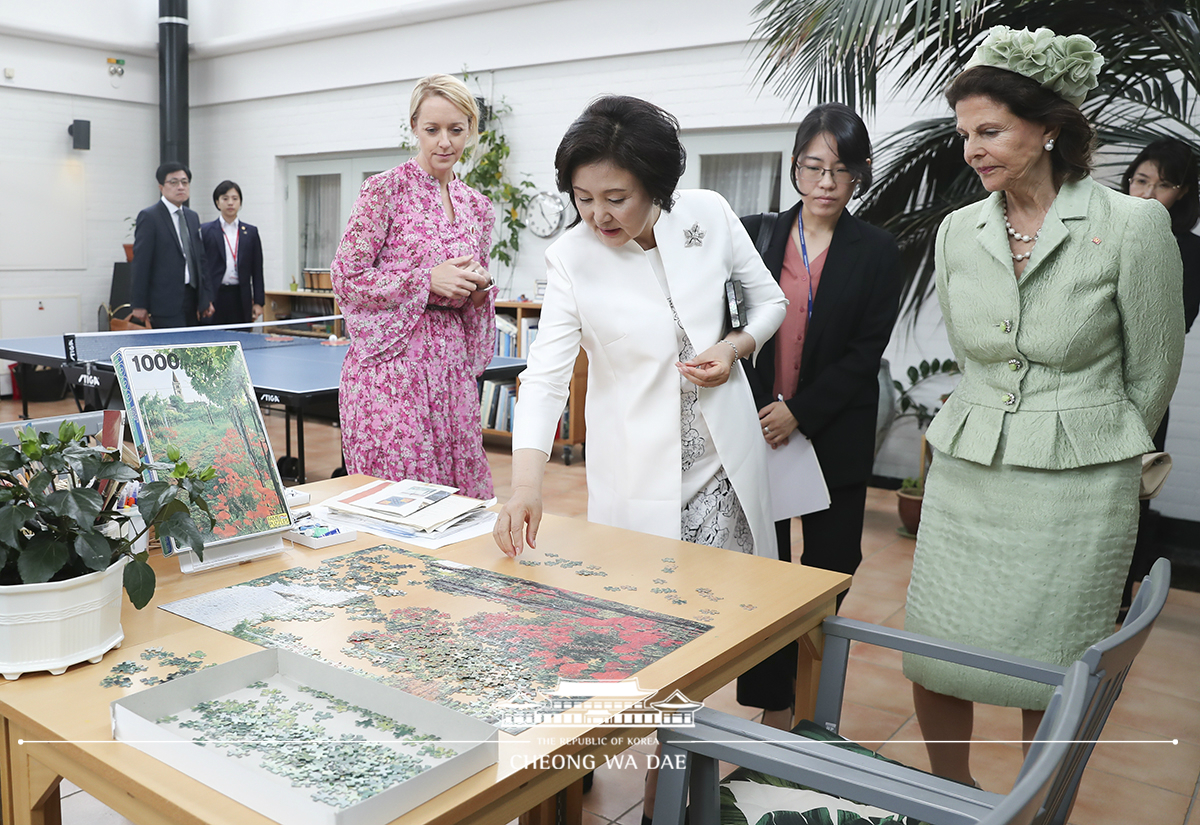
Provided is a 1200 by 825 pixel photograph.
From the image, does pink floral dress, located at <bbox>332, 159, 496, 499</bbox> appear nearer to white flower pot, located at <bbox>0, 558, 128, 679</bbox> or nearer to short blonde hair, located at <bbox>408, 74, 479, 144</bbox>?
short blonde hair, located at <bbox>408, 74, 479, 144</bbox>

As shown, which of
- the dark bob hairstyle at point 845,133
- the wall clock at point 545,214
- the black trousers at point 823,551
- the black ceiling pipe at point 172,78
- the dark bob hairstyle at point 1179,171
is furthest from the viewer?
the black ceiling pipe at point 172,78

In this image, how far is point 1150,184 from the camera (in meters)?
3.62

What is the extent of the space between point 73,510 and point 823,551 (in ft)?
6.06

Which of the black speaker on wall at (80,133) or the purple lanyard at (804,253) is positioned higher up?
the black speaker on wall at (80,133)

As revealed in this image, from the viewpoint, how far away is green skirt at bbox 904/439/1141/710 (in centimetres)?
184

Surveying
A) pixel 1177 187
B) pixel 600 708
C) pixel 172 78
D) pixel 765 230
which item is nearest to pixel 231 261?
pixel 172 78

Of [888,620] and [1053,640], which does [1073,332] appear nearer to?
[1053,640]

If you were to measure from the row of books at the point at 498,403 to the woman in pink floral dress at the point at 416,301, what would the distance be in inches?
146

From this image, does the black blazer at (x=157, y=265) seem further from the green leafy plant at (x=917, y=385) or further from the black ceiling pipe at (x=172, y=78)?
the green leafy plant at (x=917, y=385)

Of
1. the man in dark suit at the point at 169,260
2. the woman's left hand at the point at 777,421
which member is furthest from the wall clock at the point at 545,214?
the woman's left hand at the point at 777,421

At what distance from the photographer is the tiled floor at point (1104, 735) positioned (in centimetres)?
240

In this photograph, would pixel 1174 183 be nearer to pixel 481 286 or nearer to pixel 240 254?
pixel 481 286

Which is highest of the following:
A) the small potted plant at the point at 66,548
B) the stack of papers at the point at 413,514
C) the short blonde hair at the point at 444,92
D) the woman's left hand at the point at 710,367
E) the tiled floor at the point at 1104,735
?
the short blonde hair at the point at 444,92

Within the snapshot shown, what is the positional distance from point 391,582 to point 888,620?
2.62m
